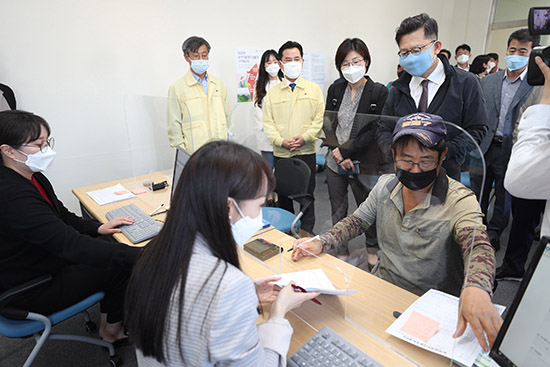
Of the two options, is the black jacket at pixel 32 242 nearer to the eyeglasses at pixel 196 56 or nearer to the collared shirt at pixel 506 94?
the eyeglasses at pixel 196 56

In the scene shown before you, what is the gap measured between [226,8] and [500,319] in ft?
11.8

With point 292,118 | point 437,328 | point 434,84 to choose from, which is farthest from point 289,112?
point 437,328

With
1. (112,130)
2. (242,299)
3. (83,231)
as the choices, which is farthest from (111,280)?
(112,130)

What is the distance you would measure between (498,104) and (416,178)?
2251 mm

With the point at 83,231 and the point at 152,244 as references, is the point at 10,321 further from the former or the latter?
the point at 152,244

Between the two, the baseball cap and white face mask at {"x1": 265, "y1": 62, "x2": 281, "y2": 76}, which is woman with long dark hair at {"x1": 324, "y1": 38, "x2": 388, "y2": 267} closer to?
the baseball cap

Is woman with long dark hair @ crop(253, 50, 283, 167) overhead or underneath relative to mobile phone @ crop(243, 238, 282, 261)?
overhead

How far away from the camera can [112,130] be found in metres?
3.03

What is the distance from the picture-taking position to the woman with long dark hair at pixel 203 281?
0.63 meters

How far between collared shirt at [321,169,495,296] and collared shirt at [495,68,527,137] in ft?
6.87

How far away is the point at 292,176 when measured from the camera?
218 centimetres

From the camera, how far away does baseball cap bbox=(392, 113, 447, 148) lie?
885mm

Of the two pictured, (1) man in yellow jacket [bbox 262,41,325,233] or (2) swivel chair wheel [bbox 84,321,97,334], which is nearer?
(2) swivel chair wheel [bbox 84,321,97,334]

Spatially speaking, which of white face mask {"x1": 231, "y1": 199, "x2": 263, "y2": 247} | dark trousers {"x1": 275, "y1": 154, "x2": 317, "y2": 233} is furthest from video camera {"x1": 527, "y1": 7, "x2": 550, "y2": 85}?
dark trousers {"x1": 275, "y1": 154, "x2": 317, "y2": 233}
